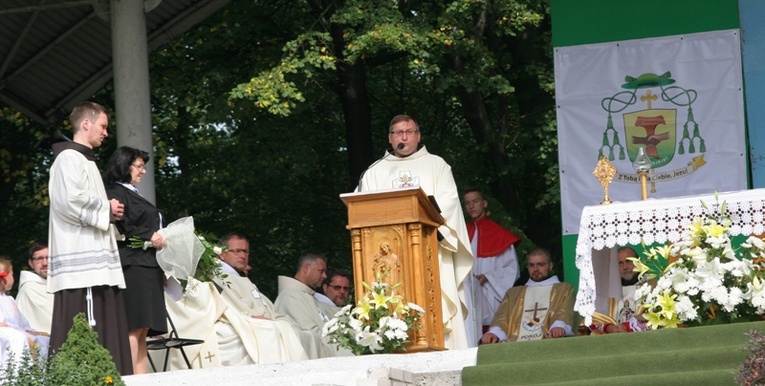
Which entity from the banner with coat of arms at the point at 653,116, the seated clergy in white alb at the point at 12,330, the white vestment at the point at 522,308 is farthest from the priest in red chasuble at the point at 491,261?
the seated clergy in white alb at the point at 12,330

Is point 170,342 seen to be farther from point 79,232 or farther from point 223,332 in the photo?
point 79,232

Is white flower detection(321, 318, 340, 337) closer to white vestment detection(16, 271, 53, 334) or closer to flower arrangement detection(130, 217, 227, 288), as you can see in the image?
flower arrangement detection(130, 217, 227, 288)

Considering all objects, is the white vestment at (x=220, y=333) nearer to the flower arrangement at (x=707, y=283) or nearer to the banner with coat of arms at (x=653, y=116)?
the banner with coat of arms at (x=653, y=116)

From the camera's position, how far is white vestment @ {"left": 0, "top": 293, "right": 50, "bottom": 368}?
10594mm

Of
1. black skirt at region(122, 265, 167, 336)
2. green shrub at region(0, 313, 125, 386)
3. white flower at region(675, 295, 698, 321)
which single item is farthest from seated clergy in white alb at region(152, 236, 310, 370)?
white flower at region(675, 295, 698, 321)

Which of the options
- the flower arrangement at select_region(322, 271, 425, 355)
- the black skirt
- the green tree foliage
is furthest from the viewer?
the green tree foliage

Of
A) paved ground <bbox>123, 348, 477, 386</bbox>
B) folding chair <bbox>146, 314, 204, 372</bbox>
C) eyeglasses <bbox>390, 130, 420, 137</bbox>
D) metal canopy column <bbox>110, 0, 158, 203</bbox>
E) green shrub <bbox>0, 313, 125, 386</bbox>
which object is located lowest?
paved ground <bbox>123, 348, 477, 386</bbox>

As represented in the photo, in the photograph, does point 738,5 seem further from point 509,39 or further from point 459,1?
point 509,39

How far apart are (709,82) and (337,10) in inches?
162

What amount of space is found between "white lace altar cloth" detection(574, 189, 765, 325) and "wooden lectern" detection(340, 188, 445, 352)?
110 cm

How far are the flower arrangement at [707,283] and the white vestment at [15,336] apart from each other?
4253mm

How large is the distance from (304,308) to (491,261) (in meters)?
1.88

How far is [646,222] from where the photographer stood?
406 inches

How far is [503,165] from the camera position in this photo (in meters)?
17.5
